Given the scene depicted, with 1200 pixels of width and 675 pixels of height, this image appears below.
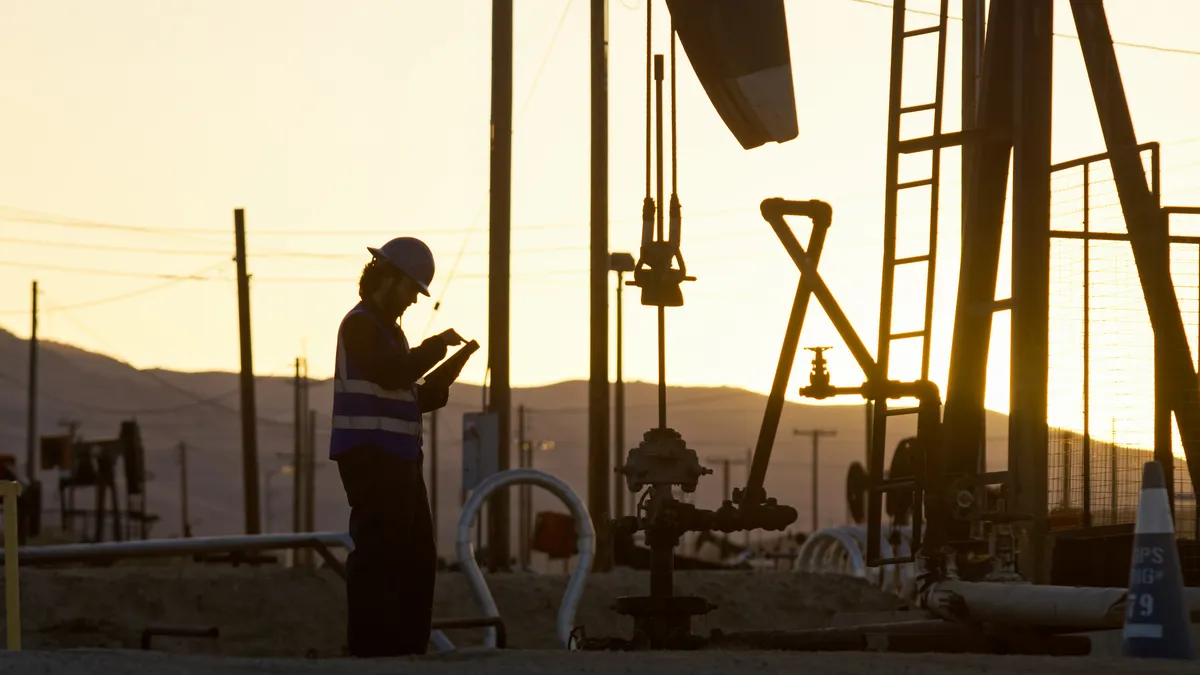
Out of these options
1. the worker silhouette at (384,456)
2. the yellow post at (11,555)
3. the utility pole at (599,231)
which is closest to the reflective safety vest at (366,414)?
the worker silhouette at (384,456)

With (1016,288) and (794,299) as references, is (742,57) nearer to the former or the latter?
(794,299)

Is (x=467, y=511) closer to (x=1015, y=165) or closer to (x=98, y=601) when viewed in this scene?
(x=1015, y=165)

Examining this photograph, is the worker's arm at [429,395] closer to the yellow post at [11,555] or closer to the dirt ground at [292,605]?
the yellow post at [11,555]

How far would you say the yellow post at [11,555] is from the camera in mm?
8953

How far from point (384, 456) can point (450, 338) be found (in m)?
0.56

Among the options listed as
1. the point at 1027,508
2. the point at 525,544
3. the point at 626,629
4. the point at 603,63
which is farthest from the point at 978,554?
the point at 525,544

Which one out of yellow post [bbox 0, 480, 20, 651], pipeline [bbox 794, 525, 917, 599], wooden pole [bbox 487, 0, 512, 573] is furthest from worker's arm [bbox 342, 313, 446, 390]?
wooden pole [bbox 487, 0, 512, 573]

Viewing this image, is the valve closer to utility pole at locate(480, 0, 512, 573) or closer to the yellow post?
the yellow post

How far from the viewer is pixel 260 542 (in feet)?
40.2

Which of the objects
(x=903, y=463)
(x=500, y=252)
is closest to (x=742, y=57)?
(x=903, y=463)

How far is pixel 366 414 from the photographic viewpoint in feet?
28.5

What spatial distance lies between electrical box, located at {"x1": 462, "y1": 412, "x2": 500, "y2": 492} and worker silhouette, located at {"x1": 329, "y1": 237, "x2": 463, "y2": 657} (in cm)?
1299

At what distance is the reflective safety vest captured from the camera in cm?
867

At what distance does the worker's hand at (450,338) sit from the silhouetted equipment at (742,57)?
9.87ft
